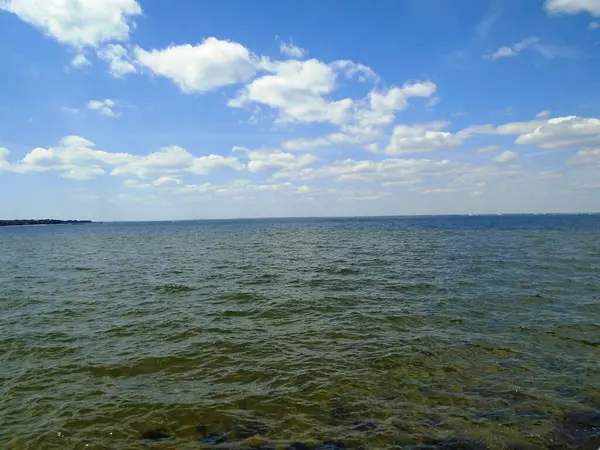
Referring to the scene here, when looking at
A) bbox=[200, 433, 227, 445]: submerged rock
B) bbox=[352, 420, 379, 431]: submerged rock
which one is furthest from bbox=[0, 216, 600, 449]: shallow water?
bbox=[200, 433, 227, 445]: submerged rock

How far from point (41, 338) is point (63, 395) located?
279 inches

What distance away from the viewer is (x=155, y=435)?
30.2 feet

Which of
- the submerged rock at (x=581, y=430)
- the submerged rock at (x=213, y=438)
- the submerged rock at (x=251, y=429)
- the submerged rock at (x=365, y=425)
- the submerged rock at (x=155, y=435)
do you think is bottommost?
the submerged rock at (x=155, y=435)

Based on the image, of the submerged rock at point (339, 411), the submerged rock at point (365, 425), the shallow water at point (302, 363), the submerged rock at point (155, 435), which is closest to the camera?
the submerged rock at point (155, 435)

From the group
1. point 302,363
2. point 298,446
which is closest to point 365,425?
point 298,446

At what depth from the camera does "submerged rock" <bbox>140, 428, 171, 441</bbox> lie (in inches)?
358

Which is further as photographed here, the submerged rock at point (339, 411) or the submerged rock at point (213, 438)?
the submerged rock at point (339, 411)

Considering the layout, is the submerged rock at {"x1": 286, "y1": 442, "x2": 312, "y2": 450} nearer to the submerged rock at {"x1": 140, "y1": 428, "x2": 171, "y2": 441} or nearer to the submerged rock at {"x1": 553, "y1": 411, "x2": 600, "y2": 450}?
the submerged rock at {"x1": 140, "y1": 428, "x2": 171, "y2": 441}

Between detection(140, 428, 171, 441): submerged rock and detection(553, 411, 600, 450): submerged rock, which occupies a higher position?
detection(553, 411, 600, 450): submerged rock

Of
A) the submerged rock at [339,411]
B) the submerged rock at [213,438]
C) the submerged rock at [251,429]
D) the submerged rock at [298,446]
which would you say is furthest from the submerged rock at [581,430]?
the submerged rock at [213,438]

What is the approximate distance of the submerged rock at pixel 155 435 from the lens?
9.09m

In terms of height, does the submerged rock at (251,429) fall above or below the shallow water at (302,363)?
below

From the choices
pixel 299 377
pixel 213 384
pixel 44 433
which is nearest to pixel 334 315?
pixel 299 377

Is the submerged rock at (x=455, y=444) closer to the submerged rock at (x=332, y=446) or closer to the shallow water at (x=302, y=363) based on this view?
the shallow water at (x=302, y=363)
